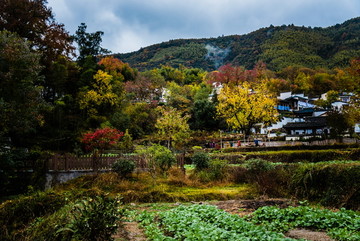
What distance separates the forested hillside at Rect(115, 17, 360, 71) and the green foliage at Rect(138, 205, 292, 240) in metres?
98.6

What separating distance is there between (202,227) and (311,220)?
9.93 feet

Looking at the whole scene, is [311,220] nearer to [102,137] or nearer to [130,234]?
[130,234]

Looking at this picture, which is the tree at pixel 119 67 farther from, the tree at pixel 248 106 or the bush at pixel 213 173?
the bush at pixel 213 173

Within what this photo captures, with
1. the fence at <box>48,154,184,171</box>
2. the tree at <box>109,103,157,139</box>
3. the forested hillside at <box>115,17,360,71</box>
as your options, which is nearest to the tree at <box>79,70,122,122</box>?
the tree at <box>109,103,157,139</box>

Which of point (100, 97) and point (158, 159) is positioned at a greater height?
point (100, 97)

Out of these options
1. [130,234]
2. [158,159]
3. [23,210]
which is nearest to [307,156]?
[158,159]

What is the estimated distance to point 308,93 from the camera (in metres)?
80.2

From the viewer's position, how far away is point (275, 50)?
11462cm

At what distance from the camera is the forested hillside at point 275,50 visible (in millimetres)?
102562

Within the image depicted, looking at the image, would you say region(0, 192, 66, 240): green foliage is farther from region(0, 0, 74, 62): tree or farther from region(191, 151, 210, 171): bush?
region(0, 0, 74, 62): tree

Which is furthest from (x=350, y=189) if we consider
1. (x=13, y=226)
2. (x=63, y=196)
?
(x=13, y=226)

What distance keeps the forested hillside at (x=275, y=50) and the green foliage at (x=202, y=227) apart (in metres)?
98.6

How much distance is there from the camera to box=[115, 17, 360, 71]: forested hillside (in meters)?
103

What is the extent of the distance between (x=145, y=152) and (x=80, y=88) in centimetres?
2025
